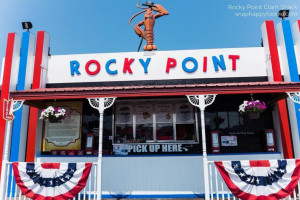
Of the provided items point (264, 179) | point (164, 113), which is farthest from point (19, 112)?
point (264, 179)

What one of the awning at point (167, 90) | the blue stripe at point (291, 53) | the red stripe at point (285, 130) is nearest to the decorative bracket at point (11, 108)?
the awning at point (167, 90)

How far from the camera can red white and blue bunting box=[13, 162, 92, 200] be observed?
5.69m

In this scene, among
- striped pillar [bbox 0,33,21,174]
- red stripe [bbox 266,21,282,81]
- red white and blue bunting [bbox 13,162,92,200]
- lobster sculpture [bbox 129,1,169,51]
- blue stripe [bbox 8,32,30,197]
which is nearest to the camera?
red white and blue bunting [bbox 13,162,92,200]

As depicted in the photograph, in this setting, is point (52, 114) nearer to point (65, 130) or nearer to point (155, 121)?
point (65, 130)

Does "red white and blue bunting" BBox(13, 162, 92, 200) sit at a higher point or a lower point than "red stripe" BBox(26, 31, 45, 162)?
lower

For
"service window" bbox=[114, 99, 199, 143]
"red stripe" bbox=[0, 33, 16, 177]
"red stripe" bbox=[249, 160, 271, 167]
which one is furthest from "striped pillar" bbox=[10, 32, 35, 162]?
"red stripe" bbox=[249, 160, 271, 167]

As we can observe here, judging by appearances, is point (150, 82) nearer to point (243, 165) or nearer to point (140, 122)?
point (140, 122)

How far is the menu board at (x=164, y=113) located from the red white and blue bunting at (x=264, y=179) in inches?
118

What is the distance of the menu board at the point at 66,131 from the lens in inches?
317

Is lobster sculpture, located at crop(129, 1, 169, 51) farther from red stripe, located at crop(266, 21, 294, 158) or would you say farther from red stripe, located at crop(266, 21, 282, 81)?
red stripe, located at crop(266, 21, 294, 158)

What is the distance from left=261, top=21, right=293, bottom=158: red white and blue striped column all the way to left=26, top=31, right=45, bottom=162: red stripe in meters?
8.03

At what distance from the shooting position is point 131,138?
311 inches

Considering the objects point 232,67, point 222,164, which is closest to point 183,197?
point 222,164

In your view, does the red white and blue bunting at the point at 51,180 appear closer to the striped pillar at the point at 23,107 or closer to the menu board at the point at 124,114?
the striped pillar at the point at 23,107
